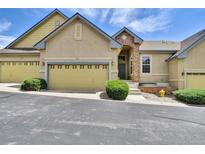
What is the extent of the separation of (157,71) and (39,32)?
49.5 ft

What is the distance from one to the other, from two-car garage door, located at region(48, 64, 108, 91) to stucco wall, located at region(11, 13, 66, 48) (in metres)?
7.69

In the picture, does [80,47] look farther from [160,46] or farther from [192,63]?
[192,63]

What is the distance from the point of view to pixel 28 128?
536 centimetres

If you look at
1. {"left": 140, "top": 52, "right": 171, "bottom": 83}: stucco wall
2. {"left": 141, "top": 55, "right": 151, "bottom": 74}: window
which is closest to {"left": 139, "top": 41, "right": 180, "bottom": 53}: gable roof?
{"left": 140, "top": 52, "right": 171, "bottom": 83}: stucco wall

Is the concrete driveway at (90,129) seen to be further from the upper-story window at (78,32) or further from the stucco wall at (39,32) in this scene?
the stucco wall at (39,32)

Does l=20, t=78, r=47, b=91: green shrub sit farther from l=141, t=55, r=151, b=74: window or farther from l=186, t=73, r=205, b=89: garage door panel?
l=186, t=73, r=205, b=89: garage door panel

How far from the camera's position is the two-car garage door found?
50.0ft

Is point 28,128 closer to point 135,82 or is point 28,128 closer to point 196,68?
point 135,82

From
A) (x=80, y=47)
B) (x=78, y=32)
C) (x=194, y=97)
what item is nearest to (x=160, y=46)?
(x=194, y=97)

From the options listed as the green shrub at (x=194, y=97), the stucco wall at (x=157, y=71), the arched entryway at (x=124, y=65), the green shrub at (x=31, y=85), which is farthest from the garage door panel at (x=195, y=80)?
the green shrub at (x=31, y=85)

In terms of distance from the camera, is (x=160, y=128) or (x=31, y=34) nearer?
(x=160, y=128)

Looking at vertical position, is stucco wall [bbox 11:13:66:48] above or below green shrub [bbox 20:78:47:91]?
above
